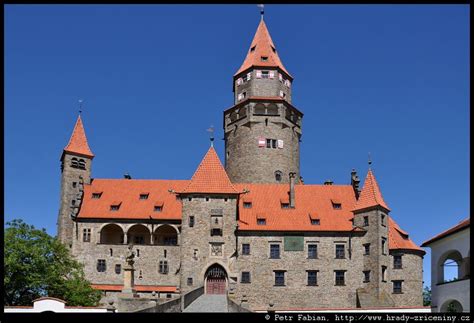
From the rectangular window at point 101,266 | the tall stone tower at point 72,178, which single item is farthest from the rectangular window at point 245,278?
the tall stone tower at point 72,178

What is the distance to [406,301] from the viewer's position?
48.3m

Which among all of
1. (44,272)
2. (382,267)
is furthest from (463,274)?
(44,272)

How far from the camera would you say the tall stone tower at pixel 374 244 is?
4788cm

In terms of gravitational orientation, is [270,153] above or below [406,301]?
above

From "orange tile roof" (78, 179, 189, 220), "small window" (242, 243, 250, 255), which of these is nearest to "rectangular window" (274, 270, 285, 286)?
"small window" (242, 243, 250, 255)

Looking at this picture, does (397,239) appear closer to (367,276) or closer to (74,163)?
(367,276)

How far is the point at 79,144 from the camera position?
59156 millimetres

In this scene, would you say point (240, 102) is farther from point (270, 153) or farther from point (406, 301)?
point (406, 301)

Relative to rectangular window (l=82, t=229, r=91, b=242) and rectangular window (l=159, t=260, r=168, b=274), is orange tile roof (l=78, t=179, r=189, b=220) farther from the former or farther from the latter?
rectangular window (l=159, t=260, r=168, b=274)

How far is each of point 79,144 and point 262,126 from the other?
15.9 m

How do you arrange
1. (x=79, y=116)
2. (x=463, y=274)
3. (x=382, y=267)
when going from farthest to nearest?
(x=79, y=116) → (x=382, y=267) → (x=463, y=274)

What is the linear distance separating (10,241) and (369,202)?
25068 mm

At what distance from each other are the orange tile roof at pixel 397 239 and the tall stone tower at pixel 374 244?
597 mm

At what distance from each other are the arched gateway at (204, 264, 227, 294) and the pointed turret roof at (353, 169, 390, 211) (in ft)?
35.9
